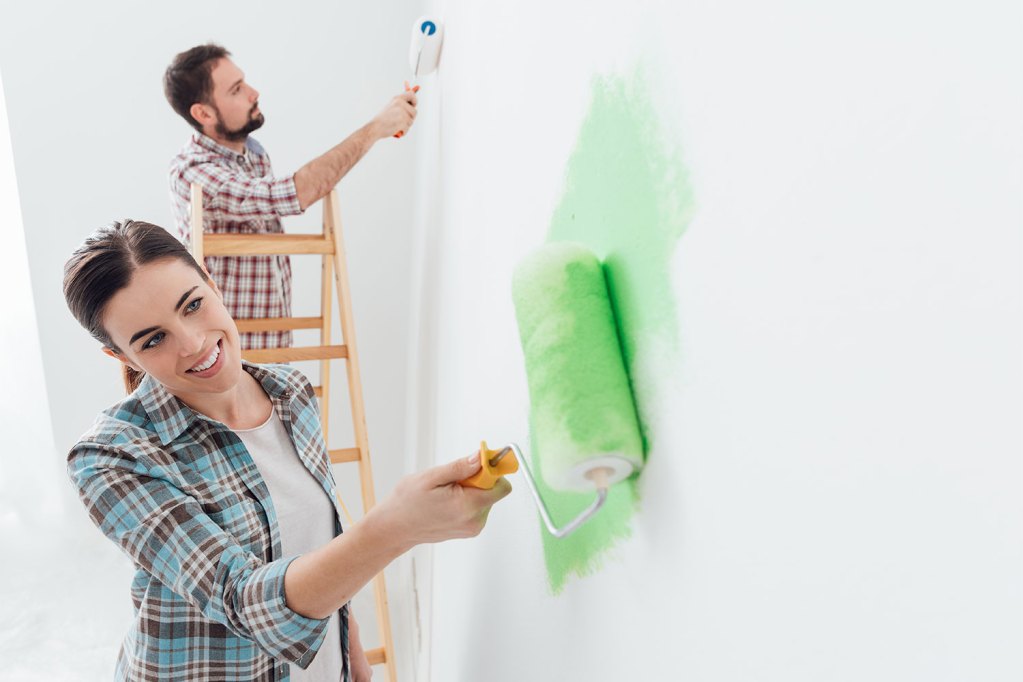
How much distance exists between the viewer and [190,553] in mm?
715

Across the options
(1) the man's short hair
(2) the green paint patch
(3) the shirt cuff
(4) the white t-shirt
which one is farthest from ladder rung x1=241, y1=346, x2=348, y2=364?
(2) the green paint patch

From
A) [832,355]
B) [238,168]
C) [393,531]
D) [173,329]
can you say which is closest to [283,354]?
[238,168]

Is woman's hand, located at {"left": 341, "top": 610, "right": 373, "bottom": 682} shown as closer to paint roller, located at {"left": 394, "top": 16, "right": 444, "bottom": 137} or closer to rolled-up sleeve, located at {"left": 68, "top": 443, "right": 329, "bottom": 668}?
rolled-up sleeve, located at {"left": 68, "top": 443, "right": 329, "bottom": 668}

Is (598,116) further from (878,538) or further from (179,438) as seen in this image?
(179,438)

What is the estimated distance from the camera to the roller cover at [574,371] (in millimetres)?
438

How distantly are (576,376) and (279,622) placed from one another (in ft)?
1.34

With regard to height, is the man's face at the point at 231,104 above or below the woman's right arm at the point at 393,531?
above

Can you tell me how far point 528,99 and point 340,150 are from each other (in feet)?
3.12

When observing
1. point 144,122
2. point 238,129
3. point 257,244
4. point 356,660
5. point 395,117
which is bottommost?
point 356,660

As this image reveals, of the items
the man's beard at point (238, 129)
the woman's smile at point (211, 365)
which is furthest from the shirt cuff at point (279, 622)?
the man's beard at point (238, 129)

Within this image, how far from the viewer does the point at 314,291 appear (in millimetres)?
2305

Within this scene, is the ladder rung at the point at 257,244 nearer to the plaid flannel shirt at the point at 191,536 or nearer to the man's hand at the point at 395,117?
the man's hand at the point at 395,117

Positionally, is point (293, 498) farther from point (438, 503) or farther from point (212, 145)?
point (212, 145)

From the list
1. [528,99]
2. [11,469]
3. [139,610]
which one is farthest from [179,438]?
[11,469]
